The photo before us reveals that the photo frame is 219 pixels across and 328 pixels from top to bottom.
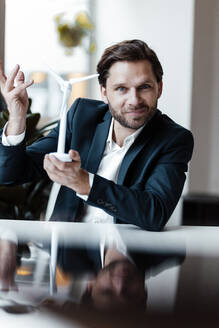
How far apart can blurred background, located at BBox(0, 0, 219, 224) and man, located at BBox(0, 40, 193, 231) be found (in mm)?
2689

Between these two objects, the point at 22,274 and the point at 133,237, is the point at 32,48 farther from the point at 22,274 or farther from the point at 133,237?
the point at 22,274

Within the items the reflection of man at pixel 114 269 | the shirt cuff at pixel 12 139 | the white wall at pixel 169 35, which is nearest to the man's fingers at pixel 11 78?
the shirt cuff at pixel 12 139

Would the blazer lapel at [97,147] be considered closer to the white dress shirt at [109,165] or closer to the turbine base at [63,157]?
the white dress shirt at [109,165]

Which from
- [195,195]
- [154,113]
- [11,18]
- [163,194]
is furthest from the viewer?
[195,195]

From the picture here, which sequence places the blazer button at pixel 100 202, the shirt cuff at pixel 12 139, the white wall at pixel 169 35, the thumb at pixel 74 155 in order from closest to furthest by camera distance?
the thumb at pixel 74 155, the blazer button at pixel 100 202, the shirt cuff at pixel 12 139, the white wall at pixel 169 35

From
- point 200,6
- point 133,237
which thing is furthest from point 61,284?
point 200,6

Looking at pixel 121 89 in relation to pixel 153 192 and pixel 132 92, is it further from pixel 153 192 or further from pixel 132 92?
pixel 153 192

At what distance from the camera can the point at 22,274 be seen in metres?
0.87

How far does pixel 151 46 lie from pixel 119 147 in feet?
10.2

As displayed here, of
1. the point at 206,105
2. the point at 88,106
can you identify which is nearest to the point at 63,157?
the point at 88,106

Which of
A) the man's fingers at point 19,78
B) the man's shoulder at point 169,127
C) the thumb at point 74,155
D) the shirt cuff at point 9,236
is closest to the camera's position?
the shirt cuff at point 9,236

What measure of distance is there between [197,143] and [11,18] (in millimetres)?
2339

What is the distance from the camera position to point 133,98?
181cm

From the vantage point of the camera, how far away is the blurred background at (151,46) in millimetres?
4895
